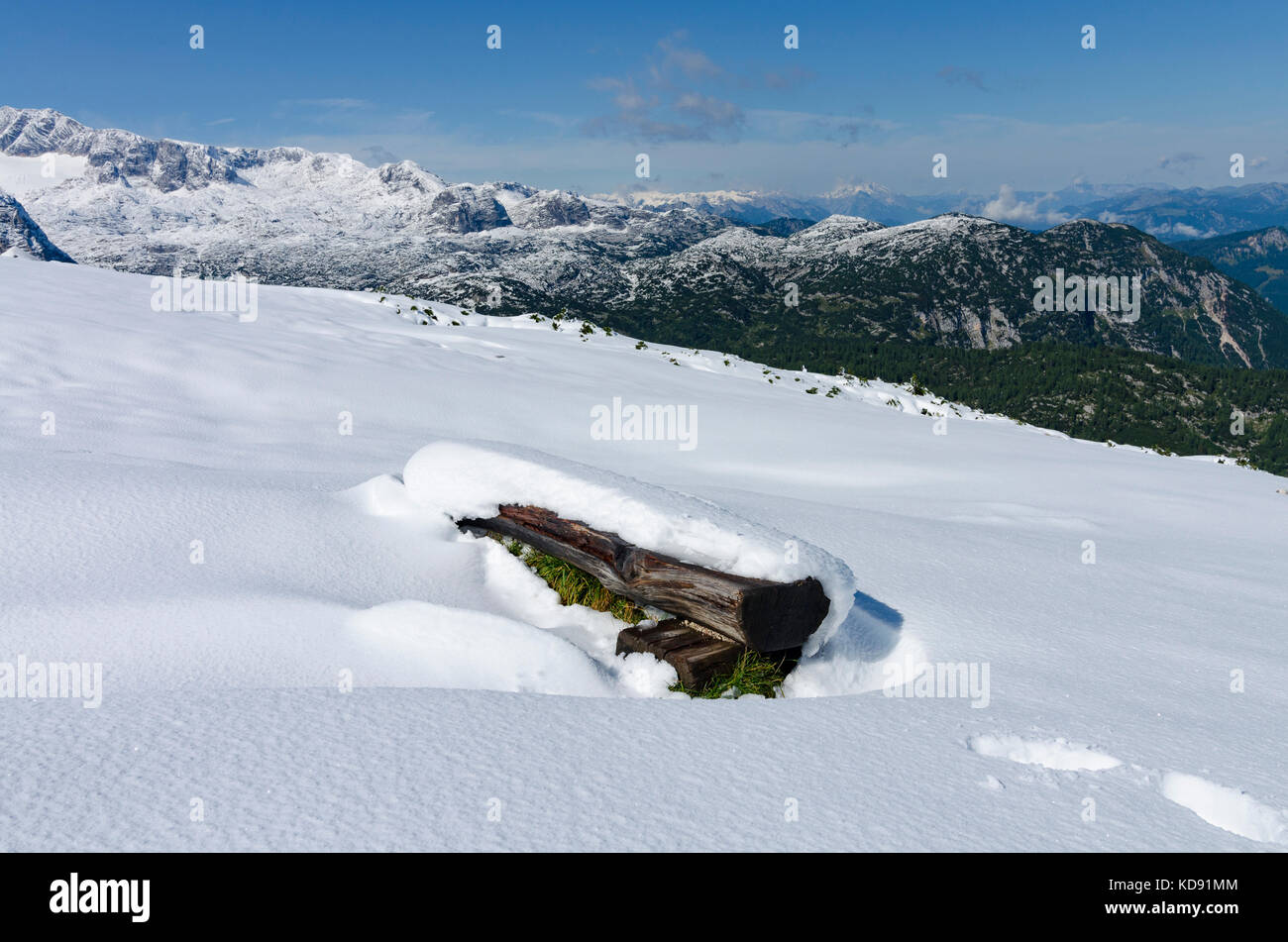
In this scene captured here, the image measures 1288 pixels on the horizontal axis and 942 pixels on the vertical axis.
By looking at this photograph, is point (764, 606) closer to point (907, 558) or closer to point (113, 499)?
point (907, 558)

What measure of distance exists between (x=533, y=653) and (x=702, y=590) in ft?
4.62

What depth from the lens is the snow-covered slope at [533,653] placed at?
10.8 ft

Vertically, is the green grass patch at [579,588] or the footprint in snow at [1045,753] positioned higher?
the green grass patch at [579,588]

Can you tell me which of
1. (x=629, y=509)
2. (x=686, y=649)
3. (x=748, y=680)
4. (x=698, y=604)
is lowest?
(x=748, y=680)

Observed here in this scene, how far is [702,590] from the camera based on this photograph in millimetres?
5641

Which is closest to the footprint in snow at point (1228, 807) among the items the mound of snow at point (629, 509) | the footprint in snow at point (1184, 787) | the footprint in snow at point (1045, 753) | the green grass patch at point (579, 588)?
the footprint in snow at point (1184, 787)

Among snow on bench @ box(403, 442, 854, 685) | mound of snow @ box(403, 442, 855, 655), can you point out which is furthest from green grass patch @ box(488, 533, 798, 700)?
mound of snow @ box(403, 442, 855, 655)

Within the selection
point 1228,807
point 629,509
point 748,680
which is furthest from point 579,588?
point 1228,807

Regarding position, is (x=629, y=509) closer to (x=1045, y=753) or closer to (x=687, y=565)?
(x=687, y=565)

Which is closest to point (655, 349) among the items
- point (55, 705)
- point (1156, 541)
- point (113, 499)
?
point (1156, 541)

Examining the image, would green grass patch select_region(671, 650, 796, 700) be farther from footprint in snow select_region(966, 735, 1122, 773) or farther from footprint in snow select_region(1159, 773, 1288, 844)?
footprint in snow select_region(1159, 773, 1288, 844)

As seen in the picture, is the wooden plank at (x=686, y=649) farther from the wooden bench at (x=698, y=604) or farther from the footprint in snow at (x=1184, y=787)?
the footprint in snow at (x=1184, y=787)
